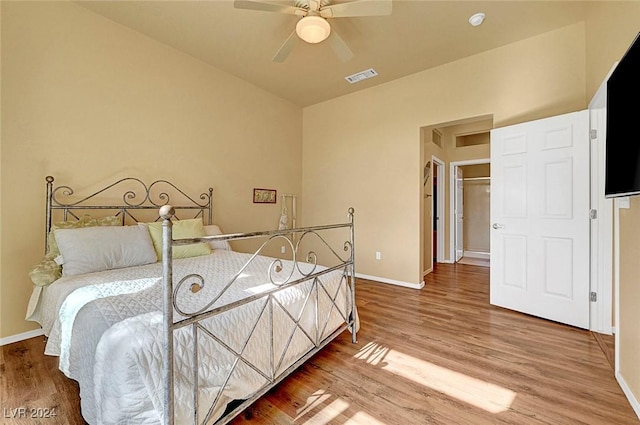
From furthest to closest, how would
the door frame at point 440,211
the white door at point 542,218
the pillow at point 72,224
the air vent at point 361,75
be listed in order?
the door frame at point 440,211 < the air vent at point 361,75 < the white door at point 542,218 < the pillow at point 72,224

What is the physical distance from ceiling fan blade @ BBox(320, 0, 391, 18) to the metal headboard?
2481mm

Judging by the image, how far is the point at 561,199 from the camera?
2559 millimetres

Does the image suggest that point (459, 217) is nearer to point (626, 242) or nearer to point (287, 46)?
point (626, 242)

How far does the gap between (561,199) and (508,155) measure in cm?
67

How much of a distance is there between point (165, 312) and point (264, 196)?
344 cm

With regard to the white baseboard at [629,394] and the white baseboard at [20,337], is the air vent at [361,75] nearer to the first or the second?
the white baseboard at [629,394]

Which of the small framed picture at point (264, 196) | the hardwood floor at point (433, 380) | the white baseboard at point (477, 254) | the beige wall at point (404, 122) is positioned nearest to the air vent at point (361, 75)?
the beige wall at point (404, 122)

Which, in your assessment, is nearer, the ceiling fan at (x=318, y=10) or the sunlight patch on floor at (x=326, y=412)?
the sunlight patch on floor at (x=326, y=412)

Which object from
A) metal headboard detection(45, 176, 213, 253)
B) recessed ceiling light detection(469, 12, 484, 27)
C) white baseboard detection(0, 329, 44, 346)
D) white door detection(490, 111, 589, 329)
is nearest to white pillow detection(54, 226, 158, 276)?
metal headboard detection(45, 176, 213, 253)

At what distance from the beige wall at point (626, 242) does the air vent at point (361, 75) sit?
2211 mm

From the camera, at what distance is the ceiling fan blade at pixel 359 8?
2.02 meters

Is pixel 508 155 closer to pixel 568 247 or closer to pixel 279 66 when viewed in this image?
pixel 568 247

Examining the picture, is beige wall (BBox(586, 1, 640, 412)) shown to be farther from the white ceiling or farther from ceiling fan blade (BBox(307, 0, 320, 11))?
ceiling fan blade (BBox(307, 0, 320, 11))

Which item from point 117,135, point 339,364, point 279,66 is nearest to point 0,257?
point 117,135
